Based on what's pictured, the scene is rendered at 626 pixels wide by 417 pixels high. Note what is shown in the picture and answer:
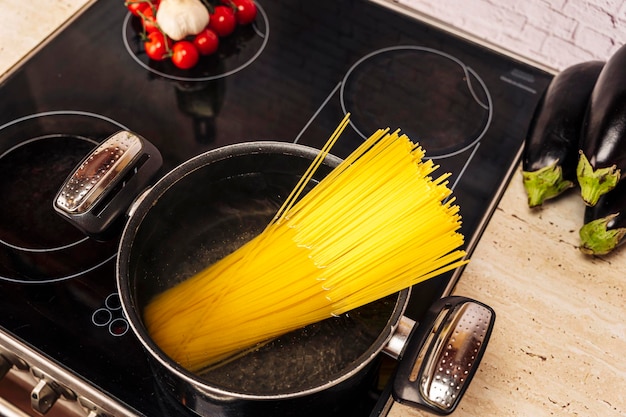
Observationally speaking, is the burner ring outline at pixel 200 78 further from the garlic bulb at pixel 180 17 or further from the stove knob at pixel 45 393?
the stove knob at pixel 45 393

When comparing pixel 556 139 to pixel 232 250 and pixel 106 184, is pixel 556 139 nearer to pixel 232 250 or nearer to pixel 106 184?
pixel 232 250

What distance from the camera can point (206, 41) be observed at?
107 centimetres

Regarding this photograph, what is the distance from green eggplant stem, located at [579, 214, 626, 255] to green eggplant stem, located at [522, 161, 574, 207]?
7cm

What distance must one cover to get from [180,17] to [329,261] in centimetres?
53

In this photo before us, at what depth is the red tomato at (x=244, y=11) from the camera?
1.11 metres

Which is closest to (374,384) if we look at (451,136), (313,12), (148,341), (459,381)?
(459,381)

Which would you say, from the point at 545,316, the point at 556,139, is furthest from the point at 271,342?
the point at 556,139

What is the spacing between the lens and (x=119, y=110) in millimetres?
1021

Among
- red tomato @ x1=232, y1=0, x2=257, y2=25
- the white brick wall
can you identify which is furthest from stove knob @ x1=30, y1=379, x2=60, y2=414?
the white brick wall

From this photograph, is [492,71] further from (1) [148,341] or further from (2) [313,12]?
(1) [148,341]

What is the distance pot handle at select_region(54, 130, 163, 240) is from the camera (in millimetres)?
747

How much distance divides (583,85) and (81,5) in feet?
2.70

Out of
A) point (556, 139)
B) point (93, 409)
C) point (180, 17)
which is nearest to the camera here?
point (93, 409)

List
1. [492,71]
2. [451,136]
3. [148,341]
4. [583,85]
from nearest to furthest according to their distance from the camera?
[148,341] → [583,85] → [451,136] → [492,71]
